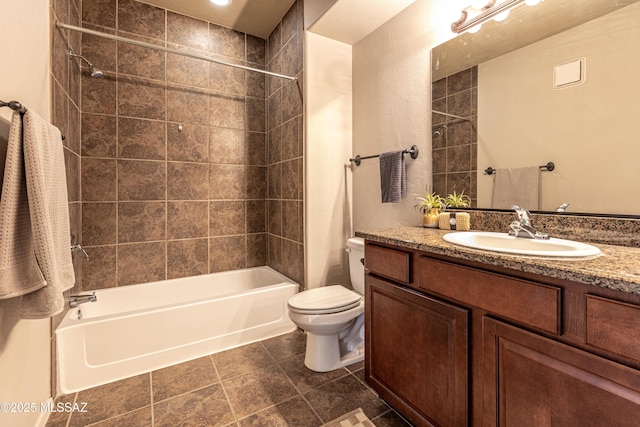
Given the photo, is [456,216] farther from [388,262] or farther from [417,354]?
[417,354]

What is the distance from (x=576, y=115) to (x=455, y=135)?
0.54 metres

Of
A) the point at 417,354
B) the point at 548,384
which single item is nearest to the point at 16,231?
the point at 417,354

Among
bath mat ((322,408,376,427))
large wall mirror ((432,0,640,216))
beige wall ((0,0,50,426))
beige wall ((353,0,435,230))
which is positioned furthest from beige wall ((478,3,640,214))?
beige wall ((0,0,50,426))

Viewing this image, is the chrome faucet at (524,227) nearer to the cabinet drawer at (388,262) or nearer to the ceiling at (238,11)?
the cabinet drawer at (388,262)

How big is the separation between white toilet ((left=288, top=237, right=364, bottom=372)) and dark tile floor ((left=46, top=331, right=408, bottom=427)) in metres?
0.08

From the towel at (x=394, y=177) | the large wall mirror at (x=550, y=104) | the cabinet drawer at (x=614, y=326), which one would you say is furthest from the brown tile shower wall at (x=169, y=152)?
the cabinet drawer at (x=614, y=326)

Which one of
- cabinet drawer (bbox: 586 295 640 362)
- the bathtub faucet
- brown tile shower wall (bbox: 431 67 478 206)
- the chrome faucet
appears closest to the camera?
cabinet drawer (bbox: 586 295 640 362)

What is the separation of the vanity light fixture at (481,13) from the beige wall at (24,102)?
1.95 m

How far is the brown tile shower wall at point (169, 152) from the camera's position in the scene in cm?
222

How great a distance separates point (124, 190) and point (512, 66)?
276 cm

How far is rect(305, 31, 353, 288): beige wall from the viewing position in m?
2.23

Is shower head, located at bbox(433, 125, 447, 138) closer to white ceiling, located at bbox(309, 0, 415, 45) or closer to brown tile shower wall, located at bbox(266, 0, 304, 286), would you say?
white ceiling, located at bbox(309, 0, 415, 45)

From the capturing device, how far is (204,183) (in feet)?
8.54

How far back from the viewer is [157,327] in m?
1.83
